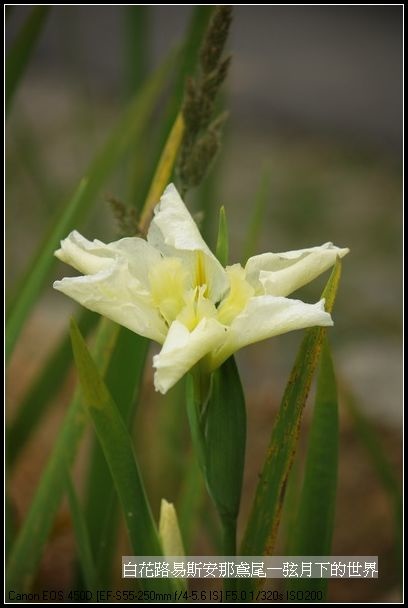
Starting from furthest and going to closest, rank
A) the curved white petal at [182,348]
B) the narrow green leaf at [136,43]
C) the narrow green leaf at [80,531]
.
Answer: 1. the narrow green leaf at [136,43]
2. the narrow green leaf at [80,531]
3. the curved white petal at [182,348]

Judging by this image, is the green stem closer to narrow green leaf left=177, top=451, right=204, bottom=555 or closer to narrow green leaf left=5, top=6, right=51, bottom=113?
narrow green leaf left=177, top=451, right=204, bottom=555

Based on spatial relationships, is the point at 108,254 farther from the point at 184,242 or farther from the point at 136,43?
the point at 136,43

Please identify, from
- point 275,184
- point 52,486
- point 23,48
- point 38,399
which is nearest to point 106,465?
point 52,486

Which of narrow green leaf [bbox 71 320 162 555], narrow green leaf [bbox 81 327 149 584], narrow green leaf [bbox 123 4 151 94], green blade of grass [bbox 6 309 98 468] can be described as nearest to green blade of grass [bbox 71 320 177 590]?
narrow green leaf [bbox 71 320 162 555]

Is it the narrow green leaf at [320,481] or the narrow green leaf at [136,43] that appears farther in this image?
the narrow green leaf at [136,43]

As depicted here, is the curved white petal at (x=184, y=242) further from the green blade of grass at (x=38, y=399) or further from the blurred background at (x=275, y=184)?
the green blade of grass at (x=38, y=399)

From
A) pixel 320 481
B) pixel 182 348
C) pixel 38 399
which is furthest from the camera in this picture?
pixel 38 399

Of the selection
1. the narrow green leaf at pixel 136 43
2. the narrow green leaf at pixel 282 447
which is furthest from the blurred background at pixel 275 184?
the narrow green leaf at pixel 282 447
